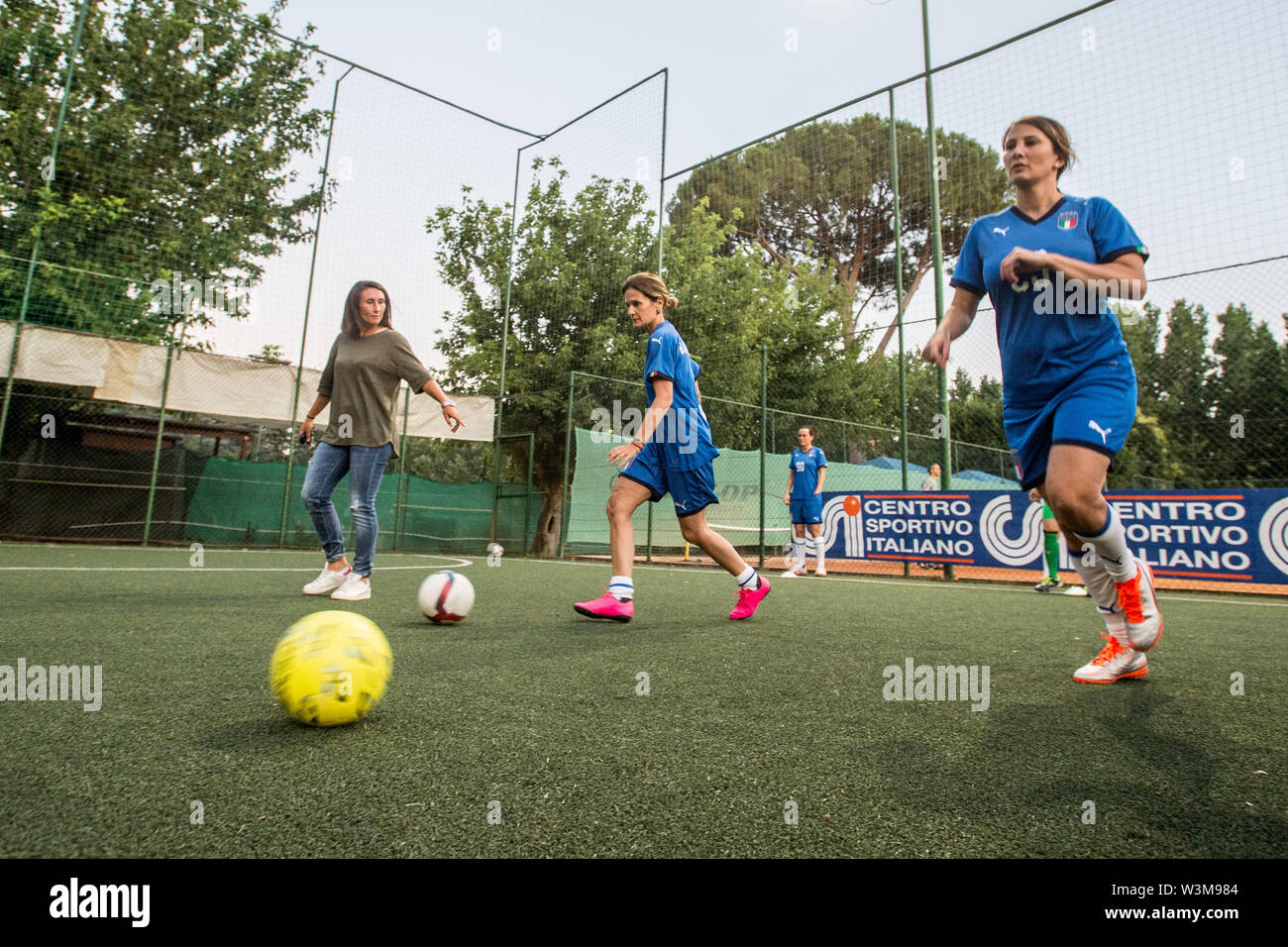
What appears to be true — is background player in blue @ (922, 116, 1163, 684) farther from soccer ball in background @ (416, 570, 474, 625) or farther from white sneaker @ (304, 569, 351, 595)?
white sneaker @ (304, 569, 351, 595)

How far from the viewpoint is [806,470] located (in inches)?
398

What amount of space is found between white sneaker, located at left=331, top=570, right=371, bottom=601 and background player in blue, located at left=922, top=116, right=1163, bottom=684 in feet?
11.8

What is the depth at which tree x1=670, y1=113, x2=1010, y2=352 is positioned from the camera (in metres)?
17.8

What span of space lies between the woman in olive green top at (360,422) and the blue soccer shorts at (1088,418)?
3195 mm

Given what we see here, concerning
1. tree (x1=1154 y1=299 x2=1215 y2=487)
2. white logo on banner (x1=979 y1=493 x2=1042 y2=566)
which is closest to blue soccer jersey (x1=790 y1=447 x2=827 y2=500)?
white logo on banner (x1=979 y1=493 x2=1042 y2=566)

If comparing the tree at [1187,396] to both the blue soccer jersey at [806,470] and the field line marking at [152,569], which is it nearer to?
the blue soccer jersey at [806,470]

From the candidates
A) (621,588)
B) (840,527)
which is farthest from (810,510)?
(621,588)

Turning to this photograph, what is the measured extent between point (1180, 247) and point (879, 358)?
1287 cm

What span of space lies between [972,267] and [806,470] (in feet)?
23.5

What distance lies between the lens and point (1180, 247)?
900cm

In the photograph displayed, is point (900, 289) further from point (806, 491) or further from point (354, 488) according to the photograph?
point (354, 488)

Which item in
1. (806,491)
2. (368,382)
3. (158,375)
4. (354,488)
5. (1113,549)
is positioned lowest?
(1113,549)
